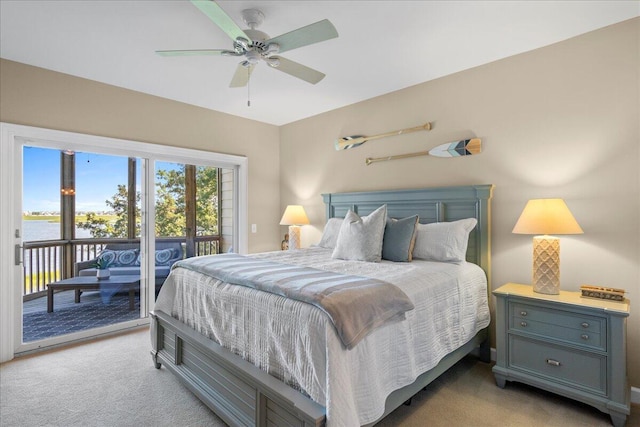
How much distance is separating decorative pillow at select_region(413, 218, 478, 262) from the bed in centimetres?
12

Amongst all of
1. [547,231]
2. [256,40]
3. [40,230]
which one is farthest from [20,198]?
[547,231]

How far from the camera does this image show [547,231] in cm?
228

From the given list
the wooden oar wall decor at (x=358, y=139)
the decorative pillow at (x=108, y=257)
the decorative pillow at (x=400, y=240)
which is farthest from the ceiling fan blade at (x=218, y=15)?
the decorative pillow at (x=108, y=257)

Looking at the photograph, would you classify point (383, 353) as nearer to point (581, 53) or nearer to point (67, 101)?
point (581, 53)

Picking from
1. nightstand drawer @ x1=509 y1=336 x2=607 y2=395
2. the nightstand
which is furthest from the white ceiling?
nightstand drawer @ x1=509 y1=336 x2=607 y2=395

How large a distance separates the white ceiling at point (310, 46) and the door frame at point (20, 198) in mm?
642

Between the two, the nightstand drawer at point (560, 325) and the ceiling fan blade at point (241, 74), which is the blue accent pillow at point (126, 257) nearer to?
the ceiling fan blade at point (241, 74)

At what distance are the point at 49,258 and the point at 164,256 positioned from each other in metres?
1.09

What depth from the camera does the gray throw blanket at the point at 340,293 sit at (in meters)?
1.49

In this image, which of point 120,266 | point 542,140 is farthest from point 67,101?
point 542,140

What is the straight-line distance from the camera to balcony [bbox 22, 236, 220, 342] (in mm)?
3170

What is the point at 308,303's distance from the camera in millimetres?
1587

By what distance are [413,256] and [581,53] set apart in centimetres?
205

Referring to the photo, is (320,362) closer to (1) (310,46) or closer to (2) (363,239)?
(2) (363,239)
